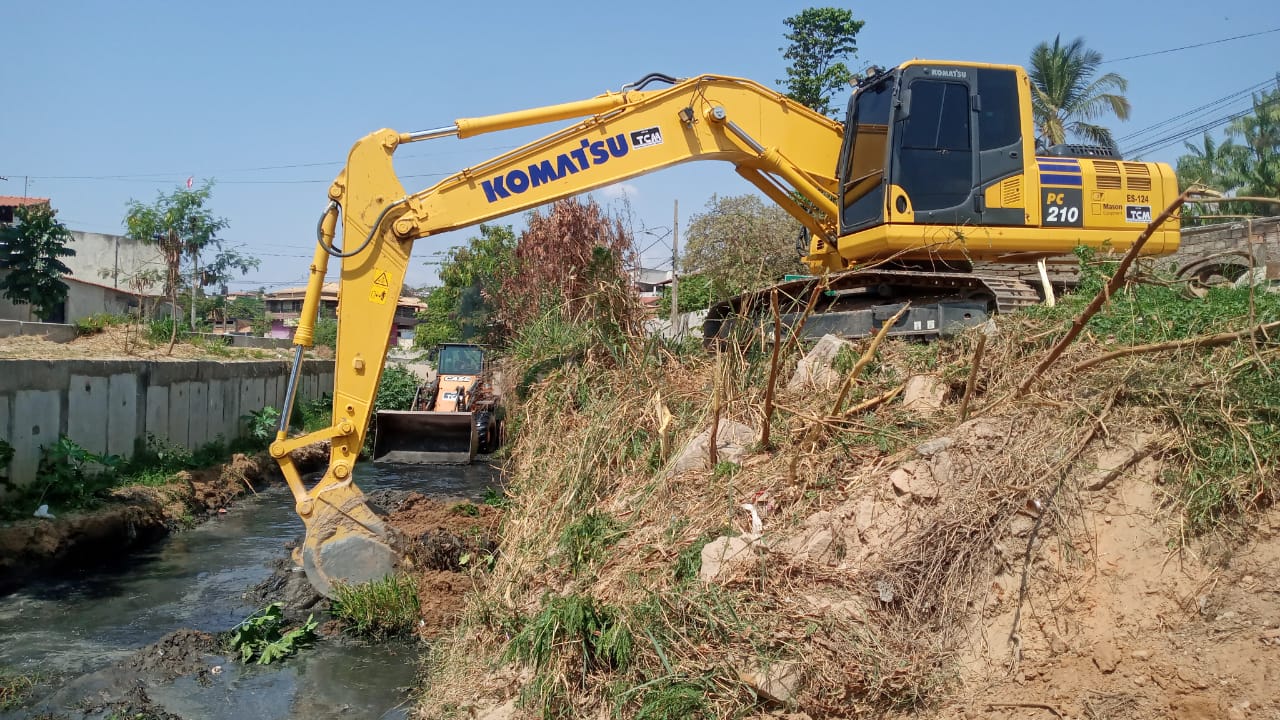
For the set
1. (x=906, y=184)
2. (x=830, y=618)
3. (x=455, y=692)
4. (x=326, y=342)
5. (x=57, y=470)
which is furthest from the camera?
(x=326, y=342)

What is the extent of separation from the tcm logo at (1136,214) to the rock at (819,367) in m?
3.24

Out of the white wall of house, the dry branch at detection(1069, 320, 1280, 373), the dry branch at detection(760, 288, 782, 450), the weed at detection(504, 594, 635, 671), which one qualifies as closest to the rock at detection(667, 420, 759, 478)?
the dry branch at detection(760, 288, 782, 450)

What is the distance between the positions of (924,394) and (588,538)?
2.48 m

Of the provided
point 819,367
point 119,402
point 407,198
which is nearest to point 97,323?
point 119,402

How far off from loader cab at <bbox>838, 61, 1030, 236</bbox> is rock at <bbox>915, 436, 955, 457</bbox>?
3.45 meters

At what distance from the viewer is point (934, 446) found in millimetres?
5328

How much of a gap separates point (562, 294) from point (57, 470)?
22.1ft

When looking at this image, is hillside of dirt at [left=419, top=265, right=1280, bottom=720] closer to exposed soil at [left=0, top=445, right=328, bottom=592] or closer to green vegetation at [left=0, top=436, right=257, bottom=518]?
exposed soil at [left=0, top=445, right=328, bottom=592]

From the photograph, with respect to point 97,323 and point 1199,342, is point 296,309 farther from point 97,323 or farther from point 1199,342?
point 1199,342

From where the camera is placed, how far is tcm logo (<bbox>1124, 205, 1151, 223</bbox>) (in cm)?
864

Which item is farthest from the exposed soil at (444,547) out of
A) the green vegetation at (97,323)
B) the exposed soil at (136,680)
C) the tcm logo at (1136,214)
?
the green vegetation at (97,323)

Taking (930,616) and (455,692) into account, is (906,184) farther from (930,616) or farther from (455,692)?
(455,692)

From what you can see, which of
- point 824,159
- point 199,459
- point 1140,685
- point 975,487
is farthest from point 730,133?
point 199,459

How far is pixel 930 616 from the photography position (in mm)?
4793
